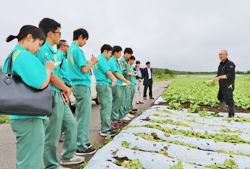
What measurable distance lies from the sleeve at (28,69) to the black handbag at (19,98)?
0.05m

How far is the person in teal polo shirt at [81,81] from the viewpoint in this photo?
2908 mm

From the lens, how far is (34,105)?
1.49 meters

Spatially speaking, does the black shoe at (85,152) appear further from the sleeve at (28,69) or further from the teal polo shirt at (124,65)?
the teal polo shirt at (124,65)

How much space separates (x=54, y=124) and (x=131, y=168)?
3.98 ft

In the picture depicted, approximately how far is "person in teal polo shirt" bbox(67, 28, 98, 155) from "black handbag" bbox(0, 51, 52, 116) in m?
1.36

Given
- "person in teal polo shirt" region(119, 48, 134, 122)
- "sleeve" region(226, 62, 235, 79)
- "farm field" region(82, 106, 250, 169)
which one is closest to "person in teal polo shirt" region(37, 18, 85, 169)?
"farm field" region(82, 106, 250, 169)

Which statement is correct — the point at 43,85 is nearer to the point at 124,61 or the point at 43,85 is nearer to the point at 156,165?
the point at 156,165

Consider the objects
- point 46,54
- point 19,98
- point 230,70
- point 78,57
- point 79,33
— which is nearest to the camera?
point 19,98

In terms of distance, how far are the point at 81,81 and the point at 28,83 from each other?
4.91ft

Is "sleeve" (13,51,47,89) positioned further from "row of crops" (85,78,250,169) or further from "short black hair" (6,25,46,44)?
"row of crops" (85,78,250,169)

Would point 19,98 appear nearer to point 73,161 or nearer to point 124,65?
point 73,161

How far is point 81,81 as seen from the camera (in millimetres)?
2967

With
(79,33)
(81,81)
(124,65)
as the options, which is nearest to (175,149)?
(81,81)

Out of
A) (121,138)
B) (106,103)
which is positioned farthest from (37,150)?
(106,103)
